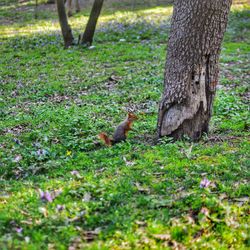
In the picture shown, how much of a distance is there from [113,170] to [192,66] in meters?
2.38

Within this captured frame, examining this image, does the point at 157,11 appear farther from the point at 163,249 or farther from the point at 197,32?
the point at 163,249

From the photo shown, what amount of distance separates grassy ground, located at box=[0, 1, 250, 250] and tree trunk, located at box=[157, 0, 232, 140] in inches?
16.5

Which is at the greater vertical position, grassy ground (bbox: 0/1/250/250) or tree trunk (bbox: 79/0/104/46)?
tree trunk (bbox: 79/0/104/46)

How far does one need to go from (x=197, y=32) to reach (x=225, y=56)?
35.4 ft

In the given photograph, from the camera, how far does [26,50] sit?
829 inches

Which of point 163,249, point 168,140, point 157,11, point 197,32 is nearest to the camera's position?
point 163,249

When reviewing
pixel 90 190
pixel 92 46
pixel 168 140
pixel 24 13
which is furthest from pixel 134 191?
pixel 24 13

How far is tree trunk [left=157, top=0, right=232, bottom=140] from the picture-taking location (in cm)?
754

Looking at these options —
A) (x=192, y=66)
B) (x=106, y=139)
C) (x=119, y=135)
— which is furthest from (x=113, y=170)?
(x=192, y=66)

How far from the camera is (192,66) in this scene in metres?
7.71

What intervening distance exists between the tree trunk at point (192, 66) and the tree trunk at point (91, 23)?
1318 cm

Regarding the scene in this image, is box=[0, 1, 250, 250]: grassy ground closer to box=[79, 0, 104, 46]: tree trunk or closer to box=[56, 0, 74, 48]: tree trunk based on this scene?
box=[56, 0, 74, 48]: tree trunk

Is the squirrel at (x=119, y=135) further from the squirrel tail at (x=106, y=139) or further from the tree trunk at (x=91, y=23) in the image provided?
the tree trunk at (x=91, y=23)

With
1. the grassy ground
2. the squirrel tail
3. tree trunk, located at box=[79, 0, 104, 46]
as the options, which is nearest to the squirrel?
the squirrel tail
